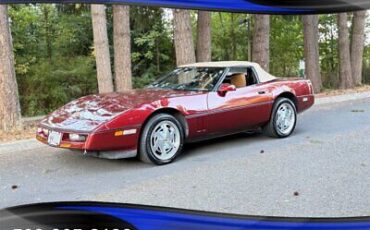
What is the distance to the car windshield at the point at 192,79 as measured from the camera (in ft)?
17.1

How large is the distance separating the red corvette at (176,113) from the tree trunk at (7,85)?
7.36ft

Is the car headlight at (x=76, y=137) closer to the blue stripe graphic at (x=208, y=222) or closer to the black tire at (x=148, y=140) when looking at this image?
the black tire at (x=148, y=140)

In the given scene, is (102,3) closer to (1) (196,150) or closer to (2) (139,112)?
(2) (139,112)

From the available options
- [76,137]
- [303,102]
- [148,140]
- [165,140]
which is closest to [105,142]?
[76,137]

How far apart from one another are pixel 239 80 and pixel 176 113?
3.90 feet

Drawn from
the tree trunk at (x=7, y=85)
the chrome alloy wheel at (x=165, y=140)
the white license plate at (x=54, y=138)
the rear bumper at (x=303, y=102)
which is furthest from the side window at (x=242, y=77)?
the tree trunk at (x=7, y=85)

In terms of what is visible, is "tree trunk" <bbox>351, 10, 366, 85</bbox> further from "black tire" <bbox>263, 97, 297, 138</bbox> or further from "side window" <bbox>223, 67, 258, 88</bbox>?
"black tire" <bbox>263, 97, 297, 138</bbox>

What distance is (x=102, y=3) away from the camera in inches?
26.0

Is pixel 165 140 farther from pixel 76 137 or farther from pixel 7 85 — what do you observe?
pixel 7 85

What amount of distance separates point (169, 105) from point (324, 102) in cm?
583

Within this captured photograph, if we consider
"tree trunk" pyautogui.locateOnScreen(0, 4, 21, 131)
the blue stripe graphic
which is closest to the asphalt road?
"tree trunk" pyautogui.locateOnScreen(0, 4, 21, 131)

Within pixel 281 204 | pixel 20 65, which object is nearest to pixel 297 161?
pixel 281 204

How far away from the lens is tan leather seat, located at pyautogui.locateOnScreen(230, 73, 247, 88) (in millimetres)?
5520

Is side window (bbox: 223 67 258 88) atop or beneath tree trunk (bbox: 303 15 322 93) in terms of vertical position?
beneath
